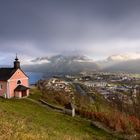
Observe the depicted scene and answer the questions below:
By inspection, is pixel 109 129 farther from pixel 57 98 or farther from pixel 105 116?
pixel 57 98

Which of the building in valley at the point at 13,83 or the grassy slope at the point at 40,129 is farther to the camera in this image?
the building in valley at the point at 13,83

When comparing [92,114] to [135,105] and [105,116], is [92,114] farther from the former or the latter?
[135,105]

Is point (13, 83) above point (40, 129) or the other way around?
above

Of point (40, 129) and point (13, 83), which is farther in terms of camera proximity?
point (13, 83)

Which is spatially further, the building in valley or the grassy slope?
the building in valley

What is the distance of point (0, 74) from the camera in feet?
183

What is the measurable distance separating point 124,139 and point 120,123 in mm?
5146

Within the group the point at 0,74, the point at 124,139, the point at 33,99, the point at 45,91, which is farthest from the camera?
the point at 45,91

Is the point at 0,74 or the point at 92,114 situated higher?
the point at 0,74

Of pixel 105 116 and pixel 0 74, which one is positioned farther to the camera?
pixel 0 74

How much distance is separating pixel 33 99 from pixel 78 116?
15013 mm

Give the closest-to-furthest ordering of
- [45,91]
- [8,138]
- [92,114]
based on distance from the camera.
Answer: [8,138]
[92,114]
[45,91]

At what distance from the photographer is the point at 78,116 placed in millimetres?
38562

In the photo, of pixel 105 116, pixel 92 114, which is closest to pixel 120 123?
pixel 105 116
